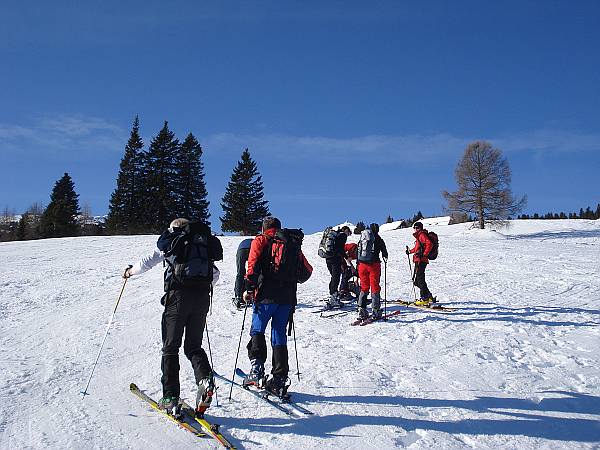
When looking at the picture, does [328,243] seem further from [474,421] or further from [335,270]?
[474,421]

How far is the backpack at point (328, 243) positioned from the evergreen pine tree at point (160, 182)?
141ft

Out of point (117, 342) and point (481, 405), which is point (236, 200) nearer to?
point (117, 342)

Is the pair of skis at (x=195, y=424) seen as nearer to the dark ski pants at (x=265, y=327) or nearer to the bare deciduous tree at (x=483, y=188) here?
the dark ski pants at (x=265, y=327)

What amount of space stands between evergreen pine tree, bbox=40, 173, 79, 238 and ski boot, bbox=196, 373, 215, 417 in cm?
5611

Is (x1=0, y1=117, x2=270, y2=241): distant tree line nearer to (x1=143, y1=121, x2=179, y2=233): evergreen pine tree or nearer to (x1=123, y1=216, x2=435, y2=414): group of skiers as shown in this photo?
(x1=143, y1=121, x2=179, y2=233): evergreen pine tree

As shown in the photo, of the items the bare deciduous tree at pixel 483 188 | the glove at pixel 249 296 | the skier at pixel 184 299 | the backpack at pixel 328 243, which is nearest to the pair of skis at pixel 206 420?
the skier at pixel 184 299

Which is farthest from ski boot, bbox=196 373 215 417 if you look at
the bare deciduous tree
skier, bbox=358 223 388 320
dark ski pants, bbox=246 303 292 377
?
the bare deciduous tree

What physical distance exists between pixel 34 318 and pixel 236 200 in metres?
43.6

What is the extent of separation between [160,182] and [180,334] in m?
50.7

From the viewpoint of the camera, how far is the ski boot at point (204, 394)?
4.65m

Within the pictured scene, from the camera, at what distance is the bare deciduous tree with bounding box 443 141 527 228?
41156 mm

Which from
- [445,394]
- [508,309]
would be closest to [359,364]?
[445,394]

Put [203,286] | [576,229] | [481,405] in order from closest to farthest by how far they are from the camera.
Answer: [203,286] → [481,405] → [576,229]

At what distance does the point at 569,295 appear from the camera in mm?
13266
